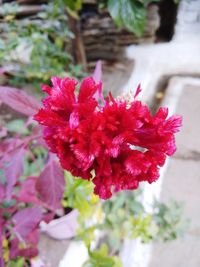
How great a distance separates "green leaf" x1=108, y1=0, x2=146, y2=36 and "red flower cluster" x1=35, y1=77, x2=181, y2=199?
115 centimetres

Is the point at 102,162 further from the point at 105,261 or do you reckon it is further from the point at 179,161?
the point at 179,161

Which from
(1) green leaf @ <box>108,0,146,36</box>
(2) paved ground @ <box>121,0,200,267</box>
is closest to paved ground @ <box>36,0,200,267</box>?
(2) paved ground @ <box>121,0,200,267</box>

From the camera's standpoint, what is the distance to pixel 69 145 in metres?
0.44

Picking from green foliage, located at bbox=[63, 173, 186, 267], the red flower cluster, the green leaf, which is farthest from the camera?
the green leaf

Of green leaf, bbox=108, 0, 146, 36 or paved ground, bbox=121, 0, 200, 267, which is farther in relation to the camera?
green leaf, bbox=108, 0, 146, 36

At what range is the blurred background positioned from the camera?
129 cm

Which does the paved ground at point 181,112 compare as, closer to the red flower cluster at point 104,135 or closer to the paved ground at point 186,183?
the paved ground at point 186,183

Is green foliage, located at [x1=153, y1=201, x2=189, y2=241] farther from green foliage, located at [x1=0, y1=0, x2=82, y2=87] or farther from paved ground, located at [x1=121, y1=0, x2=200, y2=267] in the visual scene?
green foliage, located at [x1=0, y1=0, x2=82, y2=87]

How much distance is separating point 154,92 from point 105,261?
3.75 feet

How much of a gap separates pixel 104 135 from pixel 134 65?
175cm

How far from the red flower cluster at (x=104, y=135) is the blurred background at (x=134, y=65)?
2.62 feet

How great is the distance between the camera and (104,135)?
44 centimetres

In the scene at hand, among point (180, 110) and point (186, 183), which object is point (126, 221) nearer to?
point (186, 183)

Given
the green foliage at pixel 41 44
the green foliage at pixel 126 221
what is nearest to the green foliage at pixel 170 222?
the green foliage at pixel 126 221
